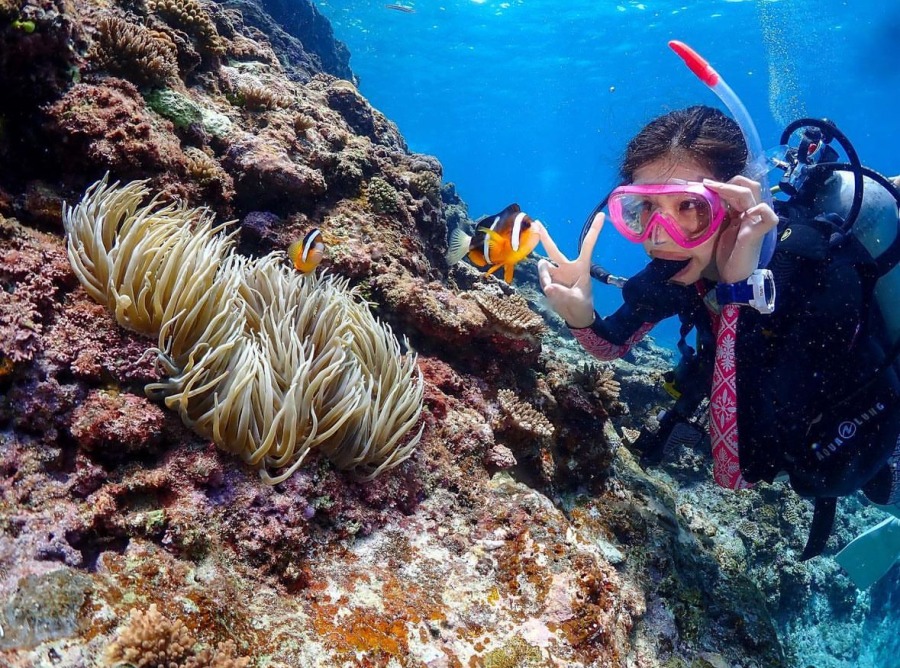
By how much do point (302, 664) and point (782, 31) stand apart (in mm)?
33044

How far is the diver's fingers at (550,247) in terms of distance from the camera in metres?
2.89

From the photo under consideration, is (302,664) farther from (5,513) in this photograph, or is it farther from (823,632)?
(823,632)

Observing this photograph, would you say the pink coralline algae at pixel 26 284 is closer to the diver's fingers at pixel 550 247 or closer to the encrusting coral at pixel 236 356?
the encrusting coral at pixel 236 356

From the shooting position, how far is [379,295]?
388 cm

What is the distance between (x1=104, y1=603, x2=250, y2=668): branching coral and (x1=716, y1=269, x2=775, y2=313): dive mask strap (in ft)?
9.89

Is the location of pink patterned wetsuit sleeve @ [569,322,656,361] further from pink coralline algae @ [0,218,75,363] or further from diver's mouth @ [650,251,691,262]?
pink coralline algae @ [0,218,75,363]

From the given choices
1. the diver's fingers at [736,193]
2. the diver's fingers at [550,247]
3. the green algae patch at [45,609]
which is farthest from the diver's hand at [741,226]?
the green algae patch at [45,609]

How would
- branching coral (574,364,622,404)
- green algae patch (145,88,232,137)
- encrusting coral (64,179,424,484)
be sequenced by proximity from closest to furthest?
1. encrusting coral (64,179,424,484)
2. green algae patch (145,88,232,137)
3. branching coral (574,364,622,404)

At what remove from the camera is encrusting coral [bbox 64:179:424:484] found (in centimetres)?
216

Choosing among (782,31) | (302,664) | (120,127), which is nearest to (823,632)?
(302,664)

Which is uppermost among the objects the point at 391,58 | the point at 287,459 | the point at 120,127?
the point at 391,58

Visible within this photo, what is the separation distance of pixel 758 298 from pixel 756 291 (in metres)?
0.04

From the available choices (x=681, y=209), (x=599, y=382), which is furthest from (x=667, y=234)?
(x=599, y=382)

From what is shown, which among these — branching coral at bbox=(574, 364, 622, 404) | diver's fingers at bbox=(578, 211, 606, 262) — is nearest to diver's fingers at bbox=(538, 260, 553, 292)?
diver's fingers at bbox=(578, 211, 606, 262)
